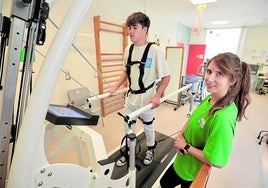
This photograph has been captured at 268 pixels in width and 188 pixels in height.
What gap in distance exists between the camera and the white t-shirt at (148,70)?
153cm

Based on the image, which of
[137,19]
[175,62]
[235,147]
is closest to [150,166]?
[235,147]

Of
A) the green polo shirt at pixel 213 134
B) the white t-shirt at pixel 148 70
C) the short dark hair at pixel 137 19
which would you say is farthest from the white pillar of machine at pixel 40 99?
the white t-shirt at pixel 148 70

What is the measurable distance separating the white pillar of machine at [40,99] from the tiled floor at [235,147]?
136 cm

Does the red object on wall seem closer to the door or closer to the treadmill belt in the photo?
the door

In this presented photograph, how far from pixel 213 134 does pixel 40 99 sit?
28.6 inches

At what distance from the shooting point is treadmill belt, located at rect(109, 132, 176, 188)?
174 centimetres

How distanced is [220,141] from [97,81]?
282 centimetres

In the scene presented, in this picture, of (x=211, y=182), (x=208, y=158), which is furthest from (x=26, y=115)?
(x=211, y=182)

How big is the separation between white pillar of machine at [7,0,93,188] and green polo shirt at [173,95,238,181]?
2.34 feet

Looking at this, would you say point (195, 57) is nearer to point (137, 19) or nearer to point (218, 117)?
point (137, 19)

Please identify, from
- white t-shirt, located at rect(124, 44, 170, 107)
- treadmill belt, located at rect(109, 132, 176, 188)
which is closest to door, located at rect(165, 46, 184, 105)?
treadmill belt, located at rect(109, 132, 176, 188)

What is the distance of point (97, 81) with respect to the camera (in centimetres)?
325

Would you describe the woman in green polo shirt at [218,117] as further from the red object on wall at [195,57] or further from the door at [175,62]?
the red object on wall at [195,57]

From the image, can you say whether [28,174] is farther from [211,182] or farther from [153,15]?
[153,15]
